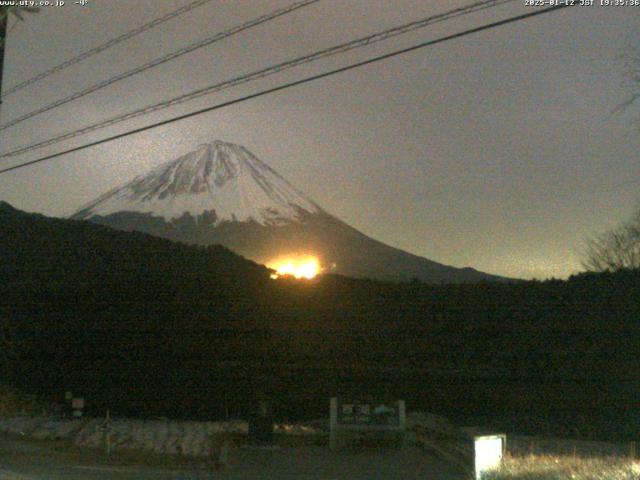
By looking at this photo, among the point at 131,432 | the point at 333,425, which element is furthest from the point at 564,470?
the point at 131,432

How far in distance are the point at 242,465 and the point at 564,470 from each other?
7400 mm

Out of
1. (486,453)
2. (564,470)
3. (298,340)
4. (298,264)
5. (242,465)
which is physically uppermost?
(298,264)

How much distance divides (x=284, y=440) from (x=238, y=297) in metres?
4.97

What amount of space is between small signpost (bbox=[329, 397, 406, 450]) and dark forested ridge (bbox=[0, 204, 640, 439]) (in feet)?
7.34

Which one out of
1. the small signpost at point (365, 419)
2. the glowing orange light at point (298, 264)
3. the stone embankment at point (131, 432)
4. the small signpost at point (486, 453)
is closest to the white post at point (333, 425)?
the small signpost at point (365, 419)

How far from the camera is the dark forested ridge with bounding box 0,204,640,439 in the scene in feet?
68.6

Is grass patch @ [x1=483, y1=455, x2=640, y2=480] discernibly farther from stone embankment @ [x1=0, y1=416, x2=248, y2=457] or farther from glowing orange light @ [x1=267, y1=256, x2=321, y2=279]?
glowing orange light @ [x1=267, y1=256, x2=321, y2=279]

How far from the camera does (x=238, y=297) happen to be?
2300 centimetres

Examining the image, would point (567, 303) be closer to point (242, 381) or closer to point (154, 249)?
point (242, 381)

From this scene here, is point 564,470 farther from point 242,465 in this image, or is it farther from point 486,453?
point 242,465

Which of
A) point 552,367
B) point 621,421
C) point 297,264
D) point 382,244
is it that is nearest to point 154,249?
point 297,264

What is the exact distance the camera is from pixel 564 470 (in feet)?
33.1

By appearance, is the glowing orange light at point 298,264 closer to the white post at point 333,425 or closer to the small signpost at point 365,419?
the small signpost at point 365,419

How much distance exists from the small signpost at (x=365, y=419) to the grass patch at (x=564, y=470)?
7.22m
